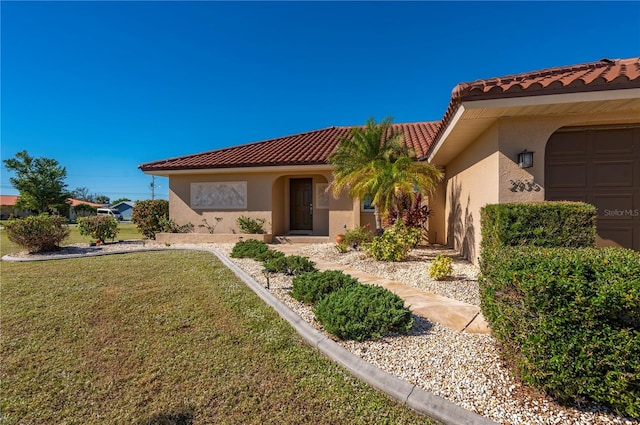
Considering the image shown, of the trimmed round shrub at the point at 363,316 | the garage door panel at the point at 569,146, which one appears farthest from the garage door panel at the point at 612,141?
the trimmed round shrub at the point at 363,316

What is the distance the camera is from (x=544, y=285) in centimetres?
231

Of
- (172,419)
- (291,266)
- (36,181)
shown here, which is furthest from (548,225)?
(36,181)

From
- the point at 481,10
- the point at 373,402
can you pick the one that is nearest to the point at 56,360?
the point at 373,402

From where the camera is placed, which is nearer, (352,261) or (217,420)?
(217,420)

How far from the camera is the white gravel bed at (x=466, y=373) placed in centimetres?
228

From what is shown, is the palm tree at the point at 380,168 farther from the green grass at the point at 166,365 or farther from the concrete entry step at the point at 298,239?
the green grass at the point at 166,365

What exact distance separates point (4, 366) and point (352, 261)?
7.08m

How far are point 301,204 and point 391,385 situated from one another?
13.4 metres

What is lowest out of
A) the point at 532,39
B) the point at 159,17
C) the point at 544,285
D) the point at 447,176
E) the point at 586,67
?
the point at 544,285

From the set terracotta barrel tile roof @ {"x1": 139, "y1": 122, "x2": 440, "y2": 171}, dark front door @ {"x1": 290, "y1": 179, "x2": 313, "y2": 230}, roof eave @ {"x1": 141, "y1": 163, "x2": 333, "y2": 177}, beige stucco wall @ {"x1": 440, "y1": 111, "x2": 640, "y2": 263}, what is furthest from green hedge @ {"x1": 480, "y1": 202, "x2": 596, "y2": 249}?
dark front door @ {"x1": 290, "y1": 179, "x2": 313, "y2": 230}

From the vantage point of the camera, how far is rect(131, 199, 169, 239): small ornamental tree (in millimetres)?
14945

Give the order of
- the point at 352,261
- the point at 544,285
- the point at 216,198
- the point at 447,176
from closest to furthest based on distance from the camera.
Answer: the point at 544,285, the point at 352,261, the point at 447,176, the point at 216,198

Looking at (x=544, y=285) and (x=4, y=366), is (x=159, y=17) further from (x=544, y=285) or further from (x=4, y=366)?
(x=544, y=285)

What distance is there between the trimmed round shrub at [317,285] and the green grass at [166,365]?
61cm
